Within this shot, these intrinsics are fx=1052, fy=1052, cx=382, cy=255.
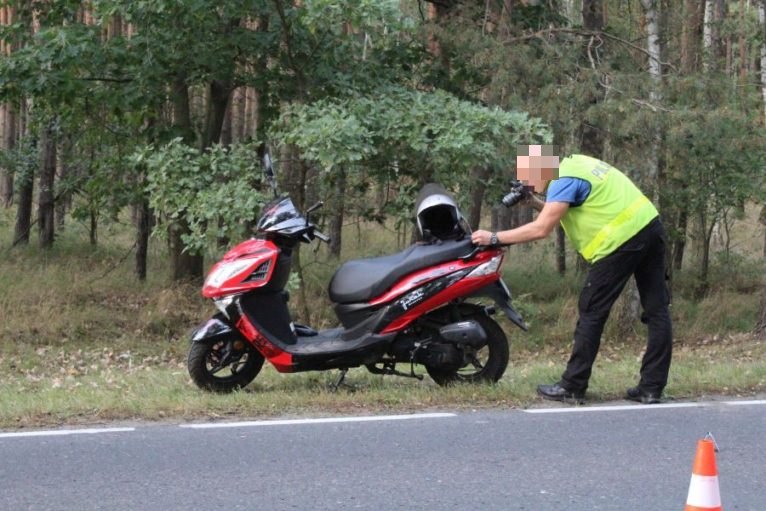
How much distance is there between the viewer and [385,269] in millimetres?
7781

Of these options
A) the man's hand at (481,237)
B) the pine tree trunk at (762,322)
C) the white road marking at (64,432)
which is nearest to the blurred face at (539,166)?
the man's hand at (481,237)

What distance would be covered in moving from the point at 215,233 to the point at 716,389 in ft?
20.5

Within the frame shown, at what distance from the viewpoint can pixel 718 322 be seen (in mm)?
17109

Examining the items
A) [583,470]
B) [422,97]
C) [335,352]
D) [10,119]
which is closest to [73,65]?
[422,97]

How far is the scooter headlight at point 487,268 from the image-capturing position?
762 centimetres

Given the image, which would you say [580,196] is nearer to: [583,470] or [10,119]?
[583,470]

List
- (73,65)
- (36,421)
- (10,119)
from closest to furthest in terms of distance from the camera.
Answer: (36,421) → (73,65) → (10,119)

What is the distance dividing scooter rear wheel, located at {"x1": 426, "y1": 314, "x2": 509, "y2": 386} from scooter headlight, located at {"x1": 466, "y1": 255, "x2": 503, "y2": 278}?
16.1 inches

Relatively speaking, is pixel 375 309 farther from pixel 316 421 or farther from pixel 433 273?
pixel 316 421

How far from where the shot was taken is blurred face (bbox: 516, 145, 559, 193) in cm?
746

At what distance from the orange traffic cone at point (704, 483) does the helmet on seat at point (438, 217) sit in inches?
155

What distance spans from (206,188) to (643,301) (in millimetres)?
6339

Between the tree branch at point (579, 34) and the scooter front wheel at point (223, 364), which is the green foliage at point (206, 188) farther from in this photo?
the tree branch at point (579, 34)

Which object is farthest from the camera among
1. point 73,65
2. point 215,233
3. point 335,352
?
point 73,65
